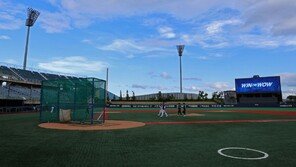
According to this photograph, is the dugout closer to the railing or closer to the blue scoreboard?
the blue scoreboard

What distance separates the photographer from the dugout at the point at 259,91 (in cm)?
6906

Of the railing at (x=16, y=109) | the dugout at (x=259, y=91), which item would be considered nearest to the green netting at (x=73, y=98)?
the railing at (x=16, y=109)

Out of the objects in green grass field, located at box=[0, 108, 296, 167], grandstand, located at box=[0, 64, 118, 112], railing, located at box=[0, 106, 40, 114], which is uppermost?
grandstand, located at box=[0, 64, 118, 112]

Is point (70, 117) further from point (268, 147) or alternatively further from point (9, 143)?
point (268, 147)

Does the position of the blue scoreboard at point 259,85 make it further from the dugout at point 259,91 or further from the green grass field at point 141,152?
the green grass field at point 141,152

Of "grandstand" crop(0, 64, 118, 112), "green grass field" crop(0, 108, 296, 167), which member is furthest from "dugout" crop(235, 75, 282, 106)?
"green grass field" crop(0, 108, 296, 167)

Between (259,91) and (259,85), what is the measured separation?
53.6 inches

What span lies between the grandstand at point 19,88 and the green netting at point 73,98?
2185 cm

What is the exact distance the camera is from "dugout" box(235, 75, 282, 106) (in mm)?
69062

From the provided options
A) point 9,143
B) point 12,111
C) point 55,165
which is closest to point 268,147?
point 55,165

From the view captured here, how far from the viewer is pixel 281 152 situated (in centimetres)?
1020

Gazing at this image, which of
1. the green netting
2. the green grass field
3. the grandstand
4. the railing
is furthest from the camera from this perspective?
the grandstand

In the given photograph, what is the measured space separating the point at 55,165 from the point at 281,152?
7120 mm

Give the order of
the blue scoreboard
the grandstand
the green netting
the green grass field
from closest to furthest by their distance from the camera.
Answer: the green grass field → the green netting → the grandstand → the blue scoreboard
